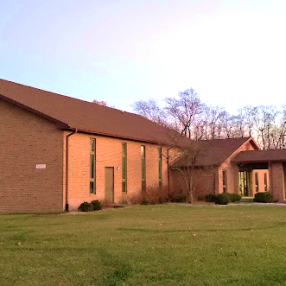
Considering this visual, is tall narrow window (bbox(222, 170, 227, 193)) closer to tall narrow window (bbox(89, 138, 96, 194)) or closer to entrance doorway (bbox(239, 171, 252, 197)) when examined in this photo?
entrance doorway (bbox(239, 171, 252, 197))

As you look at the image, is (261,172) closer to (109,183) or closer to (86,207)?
(109,183)

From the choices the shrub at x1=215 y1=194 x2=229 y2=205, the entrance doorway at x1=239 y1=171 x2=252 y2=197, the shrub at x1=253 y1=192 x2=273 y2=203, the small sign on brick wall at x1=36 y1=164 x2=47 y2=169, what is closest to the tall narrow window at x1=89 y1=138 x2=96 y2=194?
the small sign on brick wall at x1=36 y1=164 x2=47 y2=169

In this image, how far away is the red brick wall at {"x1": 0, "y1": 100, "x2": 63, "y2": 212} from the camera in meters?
19.2

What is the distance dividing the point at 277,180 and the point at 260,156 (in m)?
2.24

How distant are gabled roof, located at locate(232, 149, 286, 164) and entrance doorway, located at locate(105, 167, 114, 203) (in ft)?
35.5

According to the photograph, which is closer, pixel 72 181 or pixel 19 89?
pixel 72 181

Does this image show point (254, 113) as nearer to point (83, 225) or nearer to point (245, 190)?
point (245, 190)

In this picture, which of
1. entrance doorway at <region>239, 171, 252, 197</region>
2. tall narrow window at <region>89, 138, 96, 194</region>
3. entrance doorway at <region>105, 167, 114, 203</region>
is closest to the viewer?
tall narrow window at <region>89, 138, 96, 194</region>

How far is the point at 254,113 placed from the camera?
209 feet

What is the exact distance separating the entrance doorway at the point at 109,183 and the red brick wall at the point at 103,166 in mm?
222

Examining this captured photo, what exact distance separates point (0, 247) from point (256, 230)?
693 cm

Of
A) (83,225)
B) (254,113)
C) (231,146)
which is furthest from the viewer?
(254,113)

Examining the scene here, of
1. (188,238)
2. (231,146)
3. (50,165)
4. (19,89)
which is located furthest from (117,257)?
(231,146)

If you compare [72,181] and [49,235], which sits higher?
[72,181]
